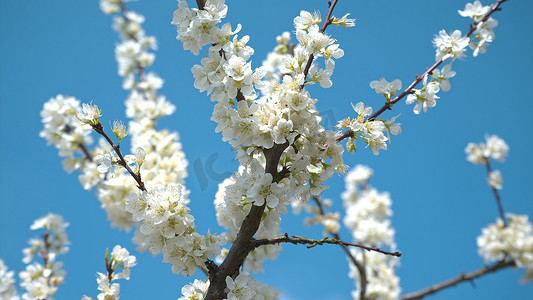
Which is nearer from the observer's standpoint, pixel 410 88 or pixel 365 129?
pixel 365 129

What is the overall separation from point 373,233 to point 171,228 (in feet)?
17.4

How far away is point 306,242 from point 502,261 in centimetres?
480

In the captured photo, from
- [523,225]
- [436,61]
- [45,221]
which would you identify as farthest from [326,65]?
[523,225]

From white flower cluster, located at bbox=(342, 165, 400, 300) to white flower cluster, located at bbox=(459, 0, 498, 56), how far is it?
14.4ft

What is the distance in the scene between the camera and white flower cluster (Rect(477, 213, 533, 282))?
18.3ft

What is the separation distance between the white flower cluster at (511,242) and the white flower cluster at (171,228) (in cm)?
524

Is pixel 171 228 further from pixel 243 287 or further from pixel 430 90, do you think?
pixel 430 90

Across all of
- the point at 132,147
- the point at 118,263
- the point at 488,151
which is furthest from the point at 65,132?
the point at 488,151

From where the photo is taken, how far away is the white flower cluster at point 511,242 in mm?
5582

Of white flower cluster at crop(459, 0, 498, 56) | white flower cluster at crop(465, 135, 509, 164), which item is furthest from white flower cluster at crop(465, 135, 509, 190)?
white flower cluster at crop(459, 0, 498, 56)

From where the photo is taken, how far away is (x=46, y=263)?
13.9 feet

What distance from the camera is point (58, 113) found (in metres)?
4.05

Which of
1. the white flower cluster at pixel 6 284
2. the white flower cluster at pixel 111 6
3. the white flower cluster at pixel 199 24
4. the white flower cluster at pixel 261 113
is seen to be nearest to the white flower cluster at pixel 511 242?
the white flower cluster at pixel 261 113

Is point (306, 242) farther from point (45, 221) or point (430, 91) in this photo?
point (45, 221)
